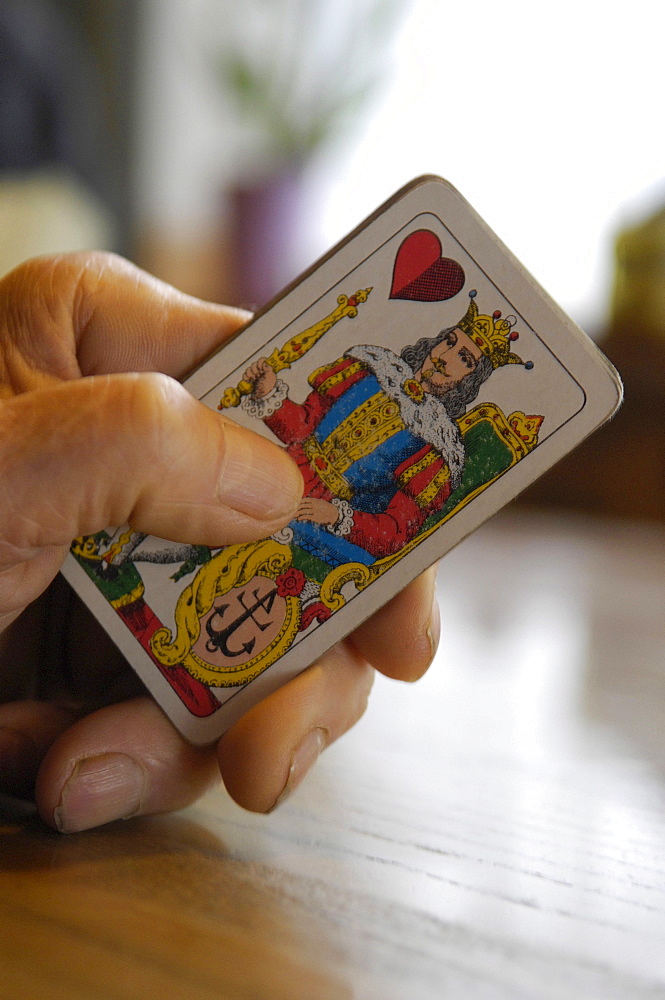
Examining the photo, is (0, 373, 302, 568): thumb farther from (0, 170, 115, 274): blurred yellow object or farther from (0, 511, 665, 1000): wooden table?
(0, 170, 115, 274): blurred yellow object

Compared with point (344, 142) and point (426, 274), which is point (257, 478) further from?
point (344, 142)

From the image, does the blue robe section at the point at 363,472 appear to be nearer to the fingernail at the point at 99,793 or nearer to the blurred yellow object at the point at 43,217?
the fingernail at the point at 99,793

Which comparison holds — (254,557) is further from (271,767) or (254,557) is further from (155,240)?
(155,240)

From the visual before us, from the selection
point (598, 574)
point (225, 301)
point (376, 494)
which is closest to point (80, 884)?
point (376, 494)

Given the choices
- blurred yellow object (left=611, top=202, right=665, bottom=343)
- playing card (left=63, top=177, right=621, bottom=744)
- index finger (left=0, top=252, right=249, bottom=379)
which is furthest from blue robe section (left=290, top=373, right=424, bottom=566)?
blurred yellow object (left=611, top=202, right=665, bottom=343)

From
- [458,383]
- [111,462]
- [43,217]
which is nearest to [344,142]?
[43,217]
